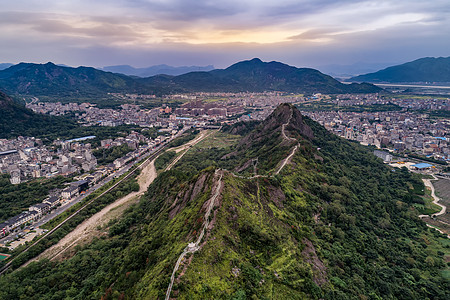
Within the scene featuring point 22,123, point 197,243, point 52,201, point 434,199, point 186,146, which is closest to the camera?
point 197,243

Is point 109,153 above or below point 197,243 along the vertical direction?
below

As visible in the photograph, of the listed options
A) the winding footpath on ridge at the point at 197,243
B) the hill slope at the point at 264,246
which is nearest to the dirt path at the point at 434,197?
the hill slope at the point at 264,246

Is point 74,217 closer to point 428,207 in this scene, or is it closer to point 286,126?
point 286,126

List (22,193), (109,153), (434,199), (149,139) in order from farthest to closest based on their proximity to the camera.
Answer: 1. (149,139)
2. (109,153)
3. (22,193)
4. (434,199)

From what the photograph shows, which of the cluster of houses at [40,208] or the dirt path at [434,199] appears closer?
the cluster of houses at [40,208]

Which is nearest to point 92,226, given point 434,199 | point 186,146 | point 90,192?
point 90,192

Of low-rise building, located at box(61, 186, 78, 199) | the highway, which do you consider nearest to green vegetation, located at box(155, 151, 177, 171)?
the highway

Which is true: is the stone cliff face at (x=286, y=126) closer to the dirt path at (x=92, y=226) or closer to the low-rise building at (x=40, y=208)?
the dirt path at (x=92, y=226)
